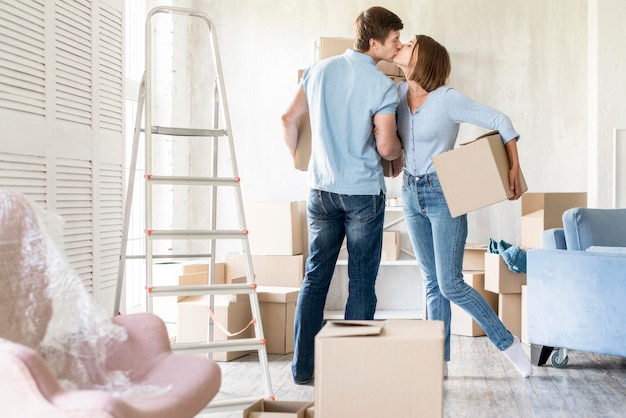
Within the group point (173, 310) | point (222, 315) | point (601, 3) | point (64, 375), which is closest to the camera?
point (64, 375)

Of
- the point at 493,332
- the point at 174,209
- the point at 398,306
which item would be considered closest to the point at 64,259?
the point at 493,332

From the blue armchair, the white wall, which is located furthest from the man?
the white wall

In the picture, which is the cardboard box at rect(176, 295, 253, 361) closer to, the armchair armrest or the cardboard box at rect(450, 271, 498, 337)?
the cardboard box at rect(450, 271, 498, 337)

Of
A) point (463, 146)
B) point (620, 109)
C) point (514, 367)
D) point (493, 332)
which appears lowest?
point (514, 367)

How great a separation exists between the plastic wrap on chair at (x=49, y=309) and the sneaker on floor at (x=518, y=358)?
74.3 inches

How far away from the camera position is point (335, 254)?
3.17 metres

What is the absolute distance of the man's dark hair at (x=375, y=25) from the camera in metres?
3.00

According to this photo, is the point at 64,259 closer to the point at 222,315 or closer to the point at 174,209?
the point at 222,315

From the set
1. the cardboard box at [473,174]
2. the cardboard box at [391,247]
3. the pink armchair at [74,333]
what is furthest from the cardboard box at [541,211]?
the pink armchair at [74,333]

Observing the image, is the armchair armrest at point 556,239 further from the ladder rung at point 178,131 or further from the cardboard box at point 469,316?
the ladder rung at point 178,131

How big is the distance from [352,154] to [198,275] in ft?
4.84

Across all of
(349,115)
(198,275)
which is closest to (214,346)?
(349,115)

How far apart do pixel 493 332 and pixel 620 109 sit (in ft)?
7.39

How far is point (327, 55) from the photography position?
12.4ft
